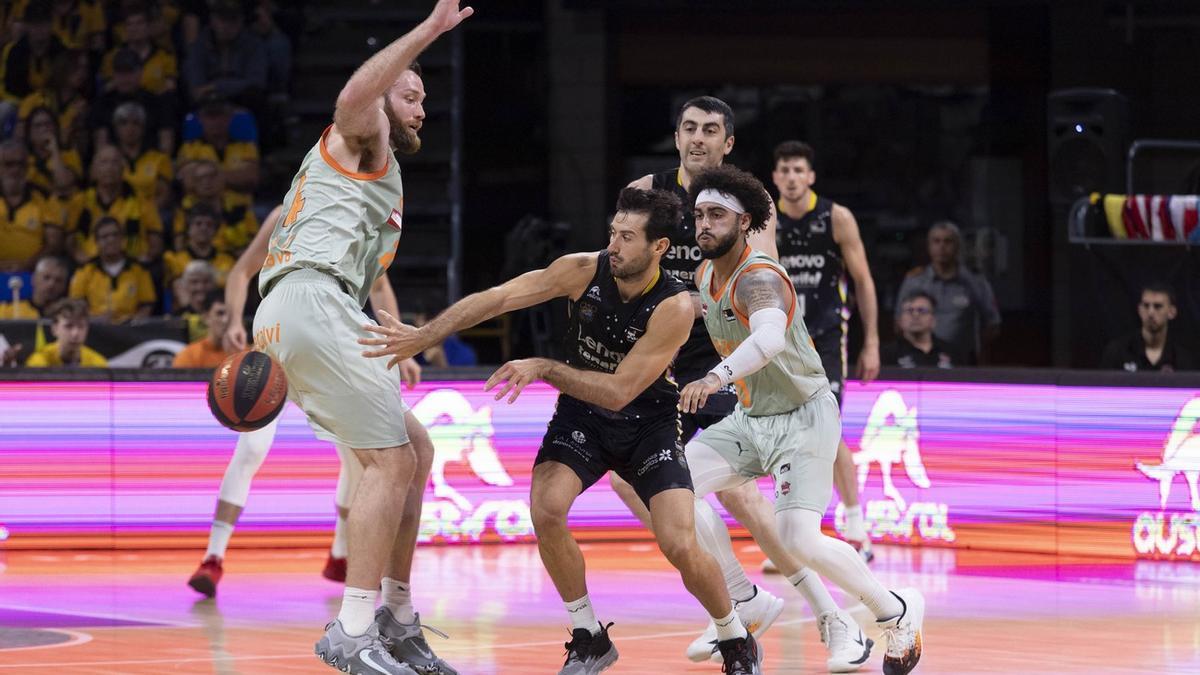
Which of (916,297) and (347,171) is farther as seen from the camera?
(916,297)

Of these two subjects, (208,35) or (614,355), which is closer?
(614,355)

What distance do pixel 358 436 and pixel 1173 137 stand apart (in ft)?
34.3

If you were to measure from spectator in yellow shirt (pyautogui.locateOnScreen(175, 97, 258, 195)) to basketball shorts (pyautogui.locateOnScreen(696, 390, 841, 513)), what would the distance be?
8353 mm

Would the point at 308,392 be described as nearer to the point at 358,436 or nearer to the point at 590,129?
the point at 358,436

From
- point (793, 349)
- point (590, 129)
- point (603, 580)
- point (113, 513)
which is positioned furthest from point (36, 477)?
point (590, 129)

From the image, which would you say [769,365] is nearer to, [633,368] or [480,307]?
[633,368]

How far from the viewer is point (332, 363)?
22.4 ft

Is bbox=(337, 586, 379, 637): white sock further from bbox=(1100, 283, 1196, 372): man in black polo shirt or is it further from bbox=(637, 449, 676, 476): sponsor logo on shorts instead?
bbox=(1100, 283, 1196, 372): man in black polo shirt

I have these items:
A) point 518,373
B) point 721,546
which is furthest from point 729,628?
point 518,373

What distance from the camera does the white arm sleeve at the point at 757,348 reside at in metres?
6.61

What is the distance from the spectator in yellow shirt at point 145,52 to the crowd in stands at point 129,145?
12 millimetres

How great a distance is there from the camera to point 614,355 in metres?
6.95

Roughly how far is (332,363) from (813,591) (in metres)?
2.12

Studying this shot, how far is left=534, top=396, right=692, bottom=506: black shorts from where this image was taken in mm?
6906
